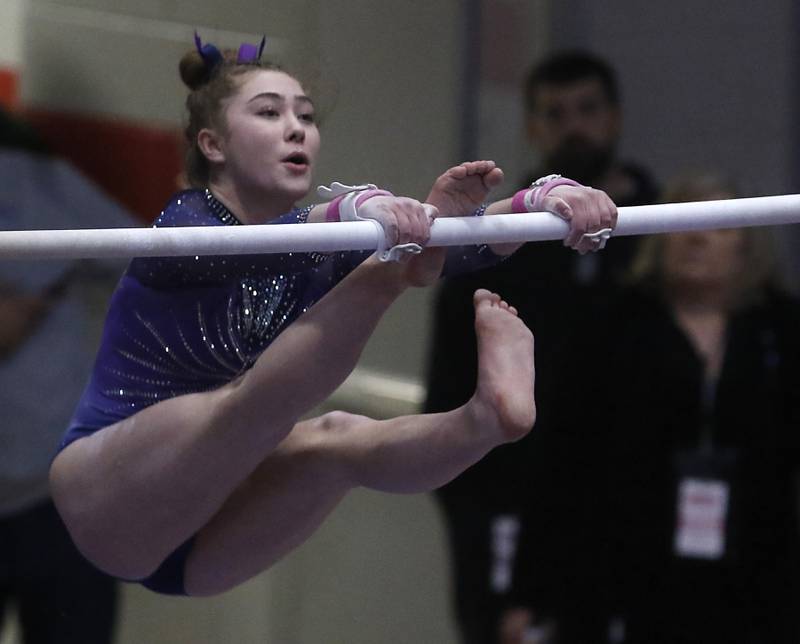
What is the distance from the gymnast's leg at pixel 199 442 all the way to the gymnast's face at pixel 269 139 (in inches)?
7.4

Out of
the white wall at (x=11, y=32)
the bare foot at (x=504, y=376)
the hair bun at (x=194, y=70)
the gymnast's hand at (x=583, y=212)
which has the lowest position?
the bare foot at (x=504, y=376)

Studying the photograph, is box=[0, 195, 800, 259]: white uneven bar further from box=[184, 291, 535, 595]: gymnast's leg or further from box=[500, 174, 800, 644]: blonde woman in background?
box=[500, 174, 800, 644]: blonde woman in background

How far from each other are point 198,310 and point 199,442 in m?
0.13

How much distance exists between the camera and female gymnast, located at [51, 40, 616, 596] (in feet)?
4.43

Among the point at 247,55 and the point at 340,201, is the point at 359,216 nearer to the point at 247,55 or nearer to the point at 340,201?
the point at 340,201

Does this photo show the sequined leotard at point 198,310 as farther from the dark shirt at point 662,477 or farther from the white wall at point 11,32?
the white wall at point 11,32

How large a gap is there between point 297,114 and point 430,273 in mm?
260

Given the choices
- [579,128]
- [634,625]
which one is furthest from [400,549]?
[579,128]

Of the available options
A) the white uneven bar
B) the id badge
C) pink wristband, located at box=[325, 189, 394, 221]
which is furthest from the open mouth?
the id badge

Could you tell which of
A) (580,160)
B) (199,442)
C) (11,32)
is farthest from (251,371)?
(11,32)

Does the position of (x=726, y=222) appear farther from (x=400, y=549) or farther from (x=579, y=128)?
(x=400, y=549)

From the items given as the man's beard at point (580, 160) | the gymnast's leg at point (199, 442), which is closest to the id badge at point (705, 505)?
the man's beard at point (580, 160)

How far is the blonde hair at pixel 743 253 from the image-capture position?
7.15ft

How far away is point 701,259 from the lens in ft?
7.16
